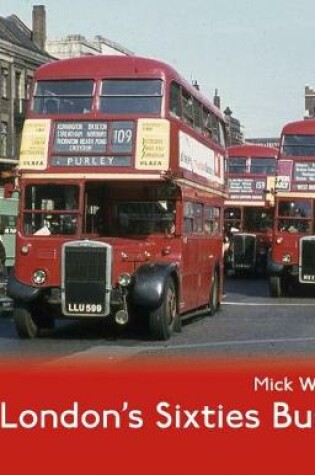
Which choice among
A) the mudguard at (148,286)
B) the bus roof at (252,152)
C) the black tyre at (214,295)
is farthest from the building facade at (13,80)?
the mudguard at (148,286)

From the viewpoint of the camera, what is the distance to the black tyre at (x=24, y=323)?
1522 centimetres

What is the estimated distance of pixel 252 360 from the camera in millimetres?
12312

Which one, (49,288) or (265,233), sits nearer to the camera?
(49,288)

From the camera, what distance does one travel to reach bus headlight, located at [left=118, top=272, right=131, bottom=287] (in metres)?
14.6

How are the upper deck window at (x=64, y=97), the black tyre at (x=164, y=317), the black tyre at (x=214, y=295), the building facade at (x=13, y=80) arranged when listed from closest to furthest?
1. the black tyre at (x=164, y=317)
2. the upper deck window at (x=64, y=97)
3. the black tyre at (x=214, y=295)
4. the building facade at (x=13, y=80)

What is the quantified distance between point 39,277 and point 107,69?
3.16 m

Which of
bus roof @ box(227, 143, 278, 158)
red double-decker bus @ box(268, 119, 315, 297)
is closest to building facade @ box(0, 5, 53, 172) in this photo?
bus roof @ box(227, 143, 278, 158)

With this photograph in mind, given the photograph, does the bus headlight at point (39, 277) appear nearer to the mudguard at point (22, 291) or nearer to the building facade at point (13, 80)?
the mudguard at point (22, 291)

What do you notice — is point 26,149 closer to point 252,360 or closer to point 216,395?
point 252,360

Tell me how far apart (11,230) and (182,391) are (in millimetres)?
23246

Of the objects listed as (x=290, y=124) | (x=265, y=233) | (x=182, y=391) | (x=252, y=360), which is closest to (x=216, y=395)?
(x=182, y=391)

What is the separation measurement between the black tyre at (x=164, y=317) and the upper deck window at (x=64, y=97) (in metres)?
2.73

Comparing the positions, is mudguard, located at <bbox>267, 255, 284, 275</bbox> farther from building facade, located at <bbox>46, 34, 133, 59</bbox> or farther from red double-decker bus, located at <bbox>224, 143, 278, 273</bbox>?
building facade, located at <bbox>46, 34, 133, 59</bbox>

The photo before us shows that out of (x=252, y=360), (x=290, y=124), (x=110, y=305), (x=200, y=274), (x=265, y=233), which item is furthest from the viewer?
(x=265, y=233)
